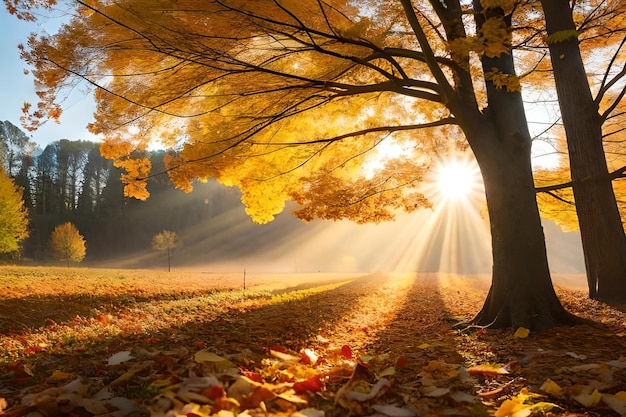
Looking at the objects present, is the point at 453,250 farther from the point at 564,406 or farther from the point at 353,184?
the point at 564,406

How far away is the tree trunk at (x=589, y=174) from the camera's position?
6.33 meters

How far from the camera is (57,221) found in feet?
191

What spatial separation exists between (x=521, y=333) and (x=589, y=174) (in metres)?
3.69

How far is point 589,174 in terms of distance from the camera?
6.48m

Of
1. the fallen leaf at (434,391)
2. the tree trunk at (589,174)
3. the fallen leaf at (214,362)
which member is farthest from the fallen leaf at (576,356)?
the tree trunk at (589,174)

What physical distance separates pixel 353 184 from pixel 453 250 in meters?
63.0

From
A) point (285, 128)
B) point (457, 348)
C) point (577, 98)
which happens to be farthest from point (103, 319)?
point (577, 98)

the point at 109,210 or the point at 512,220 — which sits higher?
the point at 109,210

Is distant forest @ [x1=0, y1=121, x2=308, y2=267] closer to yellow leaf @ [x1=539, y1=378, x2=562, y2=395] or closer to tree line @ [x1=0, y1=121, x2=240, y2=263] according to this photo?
tree line @ [x1=0, y1=121, x2=240, y2=263]

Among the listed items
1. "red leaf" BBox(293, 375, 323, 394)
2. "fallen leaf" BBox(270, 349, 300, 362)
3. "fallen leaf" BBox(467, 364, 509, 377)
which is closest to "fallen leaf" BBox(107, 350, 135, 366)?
"fallen leaf" BBox(270, 349, 300, 362)

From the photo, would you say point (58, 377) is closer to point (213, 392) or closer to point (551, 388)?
point (213, 392)

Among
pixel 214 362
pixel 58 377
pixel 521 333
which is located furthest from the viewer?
pixel 521 333

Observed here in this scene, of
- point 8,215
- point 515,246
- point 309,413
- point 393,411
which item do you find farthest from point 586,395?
point 8,215

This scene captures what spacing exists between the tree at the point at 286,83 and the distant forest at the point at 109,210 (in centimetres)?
4380
